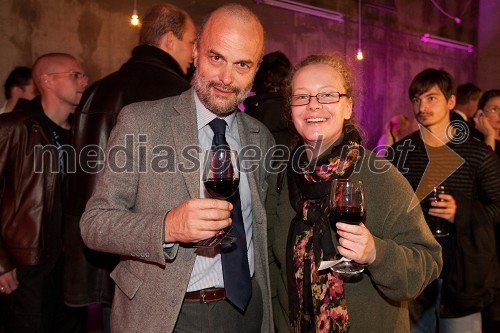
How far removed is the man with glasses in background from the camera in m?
3.03

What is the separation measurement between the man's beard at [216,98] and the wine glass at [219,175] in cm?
37

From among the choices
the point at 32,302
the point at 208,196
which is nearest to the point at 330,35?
the point at 32,302

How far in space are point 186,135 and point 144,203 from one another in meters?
0.31

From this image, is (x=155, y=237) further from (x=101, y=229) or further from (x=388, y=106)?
(x=388, y=106)

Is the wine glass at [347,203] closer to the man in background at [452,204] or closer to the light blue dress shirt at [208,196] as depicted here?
the light blue dress shirt at [208,196]

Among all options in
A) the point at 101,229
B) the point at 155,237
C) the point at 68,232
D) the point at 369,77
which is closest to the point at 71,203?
the point at 68,232

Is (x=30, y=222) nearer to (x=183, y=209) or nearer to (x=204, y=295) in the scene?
(x=204, y=295)

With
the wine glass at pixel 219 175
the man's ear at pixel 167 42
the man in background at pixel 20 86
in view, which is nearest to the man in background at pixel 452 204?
the wine glass at pixel 219 175

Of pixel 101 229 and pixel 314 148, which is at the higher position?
pixel 314 148

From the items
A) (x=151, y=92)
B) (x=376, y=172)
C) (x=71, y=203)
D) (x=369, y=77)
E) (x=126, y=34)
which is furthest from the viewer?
(x=369, y=77)

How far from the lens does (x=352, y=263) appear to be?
177 cm

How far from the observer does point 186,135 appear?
1888 millimetres

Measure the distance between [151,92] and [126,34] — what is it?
394 centimetres
